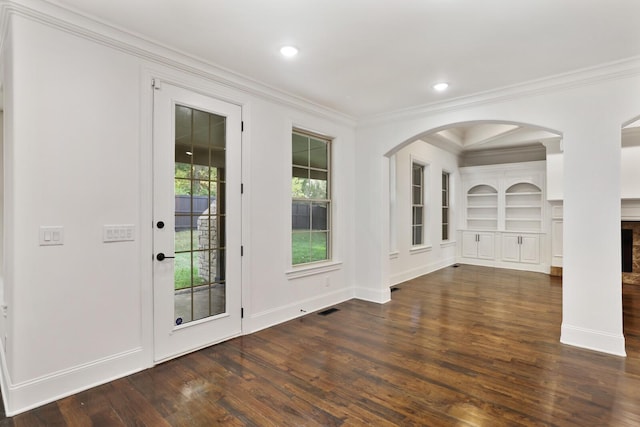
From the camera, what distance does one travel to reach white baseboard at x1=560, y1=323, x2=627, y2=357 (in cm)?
309

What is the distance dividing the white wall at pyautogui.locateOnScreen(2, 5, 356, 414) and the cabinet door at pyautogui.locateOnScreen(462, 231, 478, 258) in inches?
278

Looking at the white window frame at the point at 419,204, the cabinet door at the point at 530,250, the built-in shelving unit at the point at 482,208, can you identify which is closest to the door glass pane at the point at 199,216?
the white window frame at the point at 419,204

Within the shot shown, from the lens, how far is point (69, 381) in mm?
2396

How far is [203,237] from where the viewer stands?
127 inches

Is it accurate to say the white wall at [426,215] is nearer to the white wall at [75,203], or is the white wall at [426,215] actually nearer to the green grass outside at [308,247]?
the green grass outside at [308,247]

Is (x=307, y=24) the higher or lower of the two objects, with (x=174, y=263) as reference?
higher

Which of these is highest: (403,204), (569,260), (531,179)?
(531,179)

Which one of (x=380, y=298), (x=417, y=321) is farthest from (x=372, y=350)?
(x=380, y=298)

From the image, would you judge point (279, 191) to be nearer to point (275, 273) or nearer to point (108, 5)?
point (275, 273)

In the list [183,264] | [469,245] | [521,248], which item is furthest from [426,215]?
[183,264]

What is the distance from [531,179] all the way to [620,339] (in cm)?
504

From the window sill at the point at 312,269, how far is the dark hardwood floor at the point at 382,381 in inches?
22.1

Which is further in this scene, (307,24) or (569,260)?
(569,260)

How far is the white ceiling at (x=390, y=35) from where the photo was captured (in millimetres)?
2289
